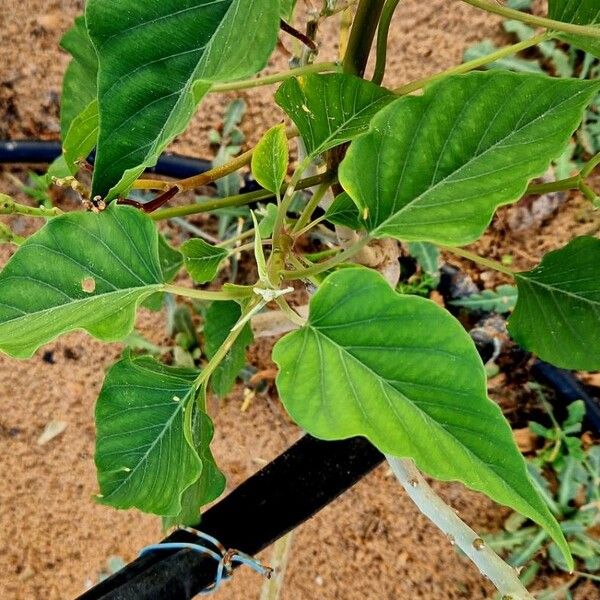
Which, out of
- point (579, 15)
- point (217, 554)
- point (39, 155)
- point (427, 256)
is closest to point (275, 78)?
point (579, 15)

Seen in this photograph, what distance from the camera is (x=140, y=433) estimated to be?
2.21 feet

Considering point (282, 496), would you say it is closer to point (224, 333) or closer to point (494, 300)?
point (224, 333)

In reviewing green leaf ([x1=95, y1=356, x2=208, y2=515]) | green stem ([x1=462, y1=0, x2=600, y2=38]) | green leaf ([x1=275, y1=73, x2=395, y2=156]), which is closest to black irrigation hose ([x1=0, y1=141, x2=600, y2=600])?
green leaf ([x1=95, y1=356, x2=208, y2=515])

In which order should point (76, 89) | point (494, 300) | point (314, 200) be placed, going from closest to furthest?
1. point (314, 200)
2. point (76, 89)
3. point (494, 300)

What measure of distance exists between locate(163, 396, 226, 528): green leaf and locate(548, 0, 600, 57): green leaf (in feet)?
1.58

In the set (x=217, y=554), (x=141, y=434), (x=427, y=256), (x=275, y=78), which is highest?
(x=275, y=78)

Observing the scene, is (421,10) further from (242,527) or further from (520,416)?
(242,527)

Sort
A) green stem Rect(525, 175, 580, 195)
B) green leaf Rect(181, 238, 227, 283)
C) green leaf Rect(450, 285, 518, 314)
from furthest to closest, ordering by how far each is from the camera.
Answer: green leaf Rect(450, 285, 518, 314), green leaf Rect(181, 238, 227, 283), green stem Rect(525, 175, 580, 195)

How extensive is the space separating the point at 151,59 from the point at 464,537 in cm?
56

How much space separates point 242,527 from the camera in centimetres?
89

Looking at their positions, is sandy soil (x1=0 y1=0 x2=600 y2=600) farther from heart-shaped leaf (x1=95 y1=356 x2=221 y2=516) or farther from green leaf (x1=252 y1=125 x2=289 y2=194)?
green leaf (x1=252 y1=125 x2=289 y2=194)

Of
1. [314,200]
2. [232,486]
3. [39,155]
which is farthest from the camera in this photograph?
[39,155]

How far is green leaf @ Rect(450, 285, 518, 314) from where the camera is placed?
4.00 ft

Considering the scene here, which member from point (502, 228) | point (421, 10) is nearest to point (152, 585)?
point (502, 228)
